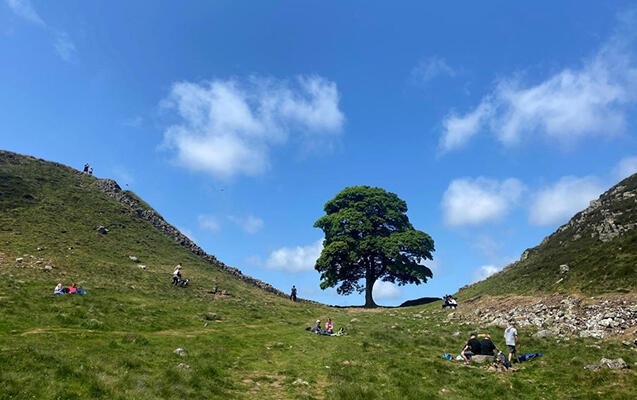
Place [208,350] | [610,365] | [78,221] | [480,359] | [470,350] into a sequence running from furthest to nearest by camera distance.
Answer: [78,221] < [470,350] < [480,359] < [208,350] < [610,365]

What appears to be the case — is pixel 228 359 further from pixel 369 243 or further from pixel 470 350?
pixel 369 243

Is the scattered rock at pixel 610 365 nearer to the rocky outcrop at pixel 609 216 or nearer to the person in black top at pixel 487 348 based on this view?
the person in black top at pixel 487 348

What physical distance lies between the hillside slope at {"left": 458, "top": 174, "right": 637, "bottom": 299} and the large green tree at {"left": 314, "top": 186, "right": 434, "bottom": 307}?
15.4 metres

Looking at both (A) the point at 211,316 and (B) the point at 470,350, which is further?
(A) the point at 211,316

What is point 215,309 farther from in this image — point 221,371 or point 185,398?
point 185,398

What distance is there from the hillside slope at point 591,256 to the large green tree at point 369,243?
1537 cm

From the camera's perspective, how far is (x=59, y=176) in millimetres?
79438

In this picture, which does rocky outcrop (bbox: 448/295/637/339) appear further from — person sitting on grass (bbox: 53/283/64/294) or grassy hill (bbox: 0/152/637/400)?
person sitting on grass (bbox: 53/283/64/294)

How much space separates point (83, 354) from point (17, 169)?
7502 centimetres

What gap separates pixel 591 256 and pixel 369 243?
3352 cm

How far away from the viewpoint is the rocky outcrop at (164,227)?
72.1 meters

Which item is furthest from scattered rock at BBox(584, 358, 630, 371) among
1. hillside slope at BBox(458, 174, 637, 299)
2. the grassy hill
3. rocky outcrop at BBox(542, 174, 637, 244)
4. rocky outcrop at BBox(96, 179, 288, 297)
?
rocky outcrop at BBox(96, 179, 288, 297)

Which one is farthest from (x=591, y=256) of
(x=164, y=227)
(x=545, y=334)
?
(x=164, y=227)

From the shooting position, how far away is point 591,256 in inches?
1665
